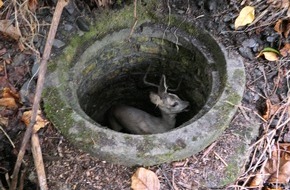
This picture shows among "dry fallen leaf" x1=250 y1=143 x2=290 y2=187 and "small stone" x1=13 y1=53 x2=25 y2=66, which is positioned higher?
"small stone" x1=13 y1=53 x2=25 y2=66

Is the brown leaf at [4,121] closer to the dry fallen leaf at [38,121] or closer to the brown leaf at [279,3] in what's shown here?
the dry fallen leaf at [38,121]

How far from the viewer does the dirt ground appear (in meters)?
2.21

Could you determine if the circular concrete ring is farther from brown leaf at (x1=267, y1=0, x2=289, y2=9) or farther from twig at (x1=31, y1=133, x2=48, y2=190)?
brown leaf at (x1=267, y1=0, x2=289, y2=9)

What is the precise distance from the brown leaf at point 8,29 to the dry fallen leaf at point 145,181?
118 cm

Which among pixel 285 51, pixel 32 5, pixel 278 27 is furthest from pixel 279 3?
pixel 32 5

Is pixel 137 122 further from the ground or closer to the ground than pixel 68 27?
closer to the ground

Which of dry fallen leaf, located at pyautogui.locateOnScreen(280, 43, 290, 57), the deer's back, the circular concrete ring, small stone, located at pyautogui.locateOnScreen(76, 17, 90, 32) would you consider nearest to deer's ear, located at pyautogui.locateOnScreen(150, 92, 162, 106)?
the deer's back

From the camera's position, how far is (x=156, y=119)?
10.3ft

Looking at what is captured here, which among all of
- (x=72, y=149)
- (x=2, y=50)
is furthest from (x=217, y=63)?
(x=2, y=50)

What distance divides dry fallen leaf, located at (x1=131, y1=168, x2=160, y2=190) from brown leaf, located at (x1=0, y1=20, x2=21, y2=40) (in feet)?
3.88

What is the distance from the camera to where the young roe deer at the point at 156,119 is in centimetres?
299

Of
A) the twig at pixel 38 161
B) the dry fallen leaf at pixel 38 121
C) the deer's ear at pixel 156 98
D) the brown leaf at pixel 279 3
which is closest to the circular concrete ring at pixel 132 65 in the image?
the dry fallen leaf at pixel 38 121

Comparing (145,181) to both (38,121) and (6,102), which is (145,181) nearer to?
(38,121)

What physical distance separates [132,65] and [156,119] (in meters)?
A: 0.46
